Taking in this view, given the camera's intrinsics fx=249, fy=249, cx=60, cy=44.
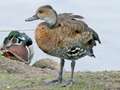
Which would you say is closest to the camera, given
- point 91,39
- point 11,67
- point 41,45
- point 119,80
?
point 41,45

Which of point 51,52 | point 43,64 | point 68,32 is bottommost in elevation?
point 43,64

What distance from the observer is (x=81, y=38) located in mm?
5902

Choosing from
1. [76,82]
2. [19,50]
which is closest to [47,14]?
[76,82]

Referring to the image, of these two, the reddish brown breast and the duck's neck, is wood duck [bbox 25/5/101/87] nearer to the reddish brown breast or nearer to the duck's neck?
the duck's neck

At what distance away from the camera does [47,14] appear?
571 cm

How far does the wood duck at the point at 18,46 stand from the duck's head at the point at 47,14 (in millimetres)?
4318

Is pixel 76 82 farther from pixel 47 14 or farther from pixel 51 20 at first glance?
pixel 47 14

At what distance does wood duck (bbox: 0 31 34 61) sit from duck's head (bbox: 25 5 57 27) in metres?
4.32

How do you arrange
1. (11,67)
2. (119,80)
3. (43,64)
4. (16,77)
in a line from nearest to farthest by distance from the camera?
(119,80) < (16,77) < (11,67) < (43,64)

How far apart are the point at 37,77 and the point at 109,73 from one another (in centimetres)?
220

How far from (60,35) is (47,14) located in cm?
58

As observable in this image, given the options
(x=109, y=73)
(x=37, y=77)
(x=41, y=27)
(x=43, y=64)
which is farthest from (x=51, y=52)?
(x=43, y=64)

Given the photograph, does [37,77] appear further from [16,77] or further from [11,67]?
[11,67]

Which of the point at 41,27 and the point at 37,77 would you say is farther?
the point at 37,77
